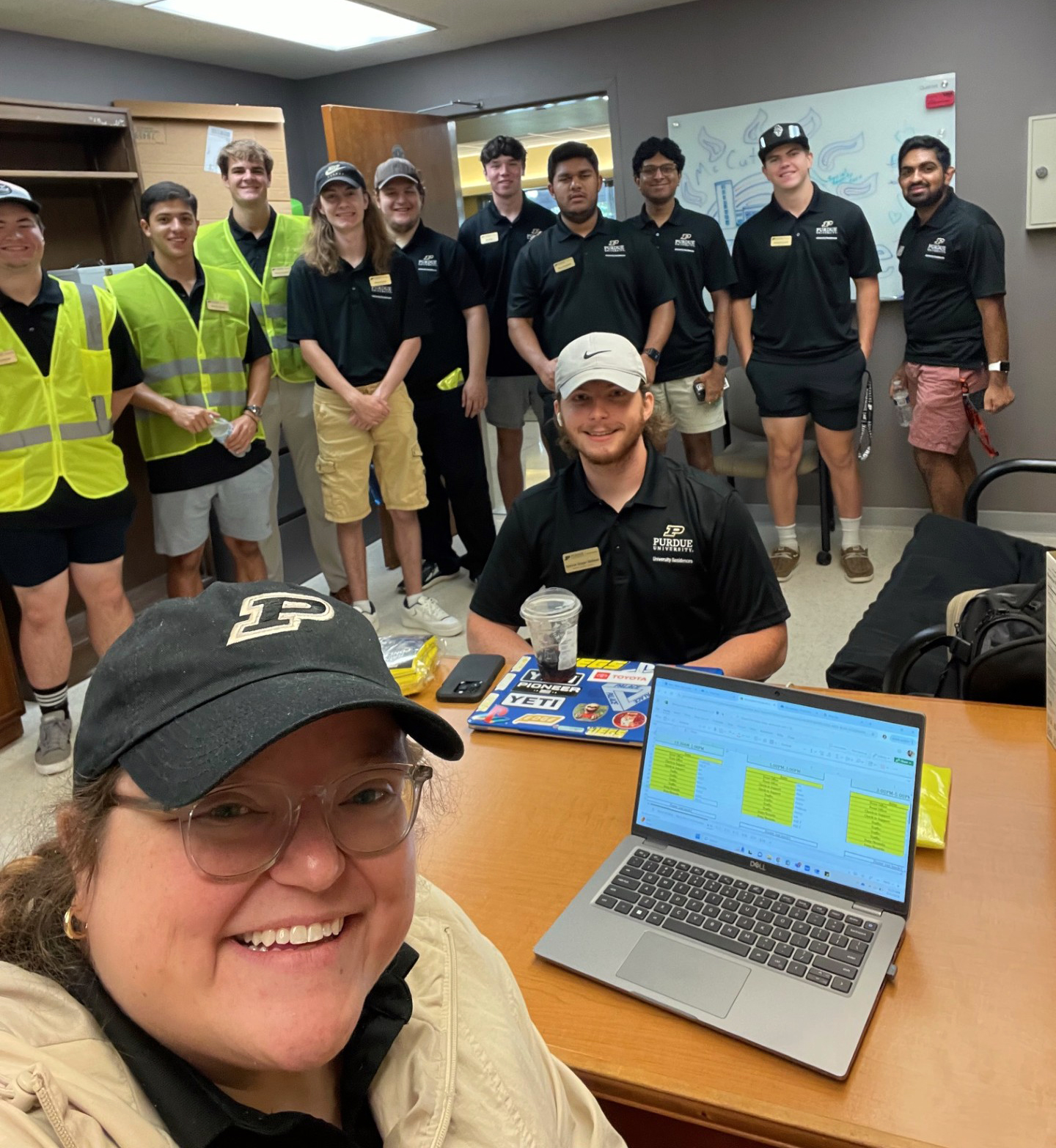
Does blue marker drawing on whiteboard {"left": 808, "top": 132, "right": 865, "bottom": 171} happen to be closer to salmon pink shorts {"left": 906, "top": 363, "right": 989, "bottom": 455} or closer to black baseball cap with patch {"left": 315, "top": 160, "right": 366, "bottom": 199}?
salmon pink shorts {"left": 906, "top": 363, "right": 989, "bottom": 455}

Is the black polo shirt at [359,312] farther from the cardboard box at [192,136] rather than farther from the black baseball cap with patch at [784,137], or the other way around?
the black baseball cap with patch at [784,137]

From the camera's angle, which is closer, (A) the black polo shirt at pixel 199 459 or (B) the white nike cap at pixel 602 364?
(B) the white nike cap at pixel 602 364

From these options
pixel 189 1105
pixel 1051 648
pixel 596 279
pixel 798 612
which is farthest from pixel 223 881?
pixel 596 279

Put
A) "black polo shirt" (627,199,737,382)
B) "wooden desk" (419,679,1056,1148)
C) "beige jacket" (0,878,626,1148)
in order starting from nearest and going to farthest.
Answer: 1. "beige jacket" (0,878,626,1148)
2. "wooden desk" (419,679,1056,1148)
3. "black polo shirt" (627,199,737,382)

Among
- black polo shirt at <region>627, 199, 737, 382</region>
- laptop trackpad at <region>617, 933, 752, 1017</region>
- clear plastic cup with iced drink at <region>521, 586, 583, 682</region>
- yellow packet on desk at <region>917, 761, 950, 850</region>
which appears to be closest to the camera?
laptop trackpad at <region>617, 933, 752, 1017</region>

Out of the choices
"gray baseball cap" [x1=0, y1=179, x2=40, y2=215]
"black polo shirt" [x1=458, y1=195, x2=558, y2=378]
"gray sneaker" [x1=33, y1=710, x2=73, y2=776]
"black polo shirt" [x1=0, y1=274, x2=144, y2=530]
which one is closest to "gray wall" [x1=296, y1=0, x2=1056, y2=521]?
"black polo shirt" [x1=458, y1=195, x2=558, y2=378]

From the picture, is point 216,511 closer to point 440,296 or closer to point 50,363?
point 50,363

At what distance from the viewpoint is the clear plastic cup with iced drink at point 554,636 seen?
69.6 inches

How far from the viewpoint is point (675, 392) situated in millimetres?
4344

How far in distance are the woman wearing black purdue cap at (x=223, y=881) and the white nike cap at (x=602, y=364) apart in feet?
4.66

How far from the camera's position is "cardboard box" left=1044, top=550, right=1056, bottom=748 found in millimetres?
1471

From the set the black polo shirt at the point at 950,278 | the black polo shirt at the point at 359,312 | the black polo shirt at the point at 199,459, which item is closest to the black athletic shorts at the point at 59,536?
the black polo shirt at the point at 199,459

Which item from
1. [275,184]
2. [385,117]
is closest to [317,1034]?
[385,117]

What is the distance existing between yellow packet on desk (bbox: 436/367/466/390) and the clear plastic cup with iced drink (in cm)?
265
